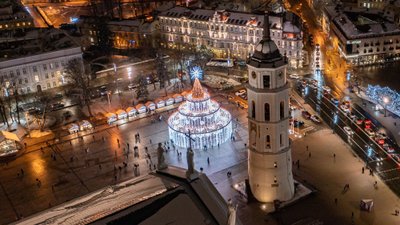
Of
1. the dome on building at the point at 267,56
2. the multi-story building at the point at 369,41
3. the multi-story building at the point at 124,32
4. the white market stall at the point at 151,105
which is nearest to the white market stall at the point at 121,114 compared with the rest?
the white market stall at the point at 151,105

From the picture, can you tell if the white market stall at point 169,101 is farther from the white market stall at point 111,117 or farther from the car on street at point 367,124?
the car on street at point 367,124

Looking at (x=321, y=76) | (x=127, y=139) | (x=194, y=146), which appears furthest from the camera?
(x=321, y=76)

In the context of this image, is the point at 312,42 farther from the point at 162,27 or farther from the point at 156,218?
the point at 156,218

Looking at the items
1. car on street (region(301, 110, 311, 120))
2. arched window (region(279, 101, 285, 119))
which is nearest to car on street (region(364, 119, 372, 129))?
car on street (region(301, 110, 311, 120))

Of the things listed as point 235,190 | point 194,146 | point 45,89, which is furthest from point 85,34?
point 235,190

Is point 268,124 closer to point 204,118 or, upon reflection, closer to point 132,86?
point 204,118
